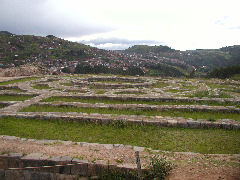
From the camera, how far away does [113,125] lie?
8938 mm

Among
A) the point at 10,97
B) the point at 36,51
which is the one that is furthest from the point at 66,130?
the point at 36,51

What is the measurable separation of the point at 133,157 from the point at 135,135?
7.36ft

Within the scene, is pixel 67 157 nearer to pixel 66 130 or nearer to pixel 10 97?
pixel 66 130

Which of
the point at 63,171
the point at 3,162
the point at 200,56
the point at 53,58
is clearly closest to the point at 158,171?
the point at 63,171

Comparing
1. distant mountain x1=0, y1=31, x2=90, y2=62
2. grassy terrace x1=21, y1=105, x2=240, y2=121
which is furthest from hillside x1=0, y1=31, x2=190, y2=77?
grassy terrace x1=21, y1=105, x2=240, y2=121

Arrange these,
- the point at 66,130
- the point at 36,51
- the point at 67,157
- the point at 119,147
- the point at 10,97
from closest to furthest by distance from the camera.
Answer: the point at 67,157 → the point at 119,147 → the point at 66,130 → the point at 10,97 → the point at 36,51

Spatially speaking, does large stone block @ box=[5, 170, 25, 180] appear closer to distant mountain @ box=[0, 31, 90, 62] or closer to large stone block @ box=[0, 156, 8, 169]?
large stone block @ box=[0, 156, 8, 169]

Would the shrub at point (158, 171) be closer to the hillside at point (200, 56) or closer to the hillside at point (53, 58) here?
the hillside at point (53, 58)

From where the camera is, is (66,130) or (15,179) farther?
(66,130)

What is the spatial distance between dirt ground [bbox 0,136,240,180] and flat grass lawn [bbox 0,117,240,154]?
98cm

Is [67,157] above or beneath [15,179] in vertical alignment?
above

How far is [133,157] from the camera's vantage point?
5832mm

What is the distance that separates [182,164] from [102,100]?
9.08 meters

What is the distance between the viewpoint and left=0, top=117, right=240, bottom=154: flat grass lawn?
23.4 ft
